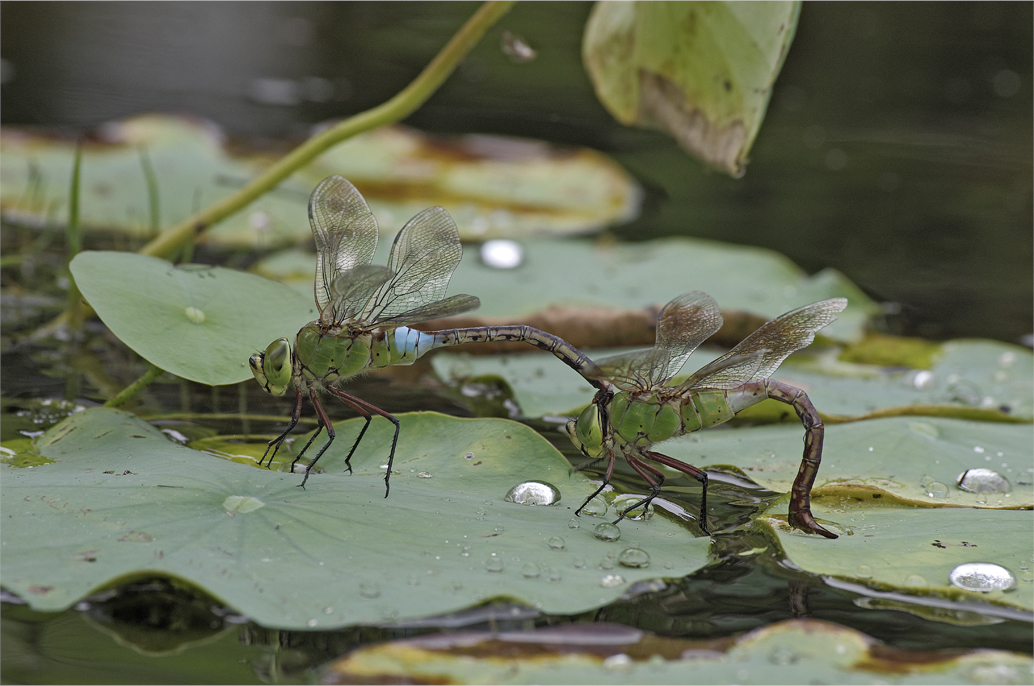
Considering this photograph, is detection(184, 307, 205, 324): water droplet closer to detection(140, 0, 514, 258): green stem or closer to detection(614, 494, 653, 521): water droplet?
detection(140, 0, 514, 258): green stem

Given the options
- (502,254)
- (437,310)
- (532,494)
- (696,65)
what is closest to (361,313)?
(437,310)

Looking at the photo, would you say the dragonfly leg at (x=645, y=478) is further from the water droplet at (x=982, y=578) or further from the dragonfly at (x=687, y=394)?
the water droplet at (x=982, y=578)

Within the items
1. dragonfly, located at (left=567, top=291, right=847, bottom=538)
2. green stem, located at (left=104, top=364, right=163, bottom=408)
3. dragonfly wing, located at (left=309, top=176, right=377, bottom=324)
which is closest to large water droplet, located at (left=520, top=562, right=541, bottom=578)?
dragonfly, located at (left=567, top=291, right=847, bottom=538)

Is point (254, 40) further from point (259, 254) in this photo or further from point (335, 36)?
point (259, 254)

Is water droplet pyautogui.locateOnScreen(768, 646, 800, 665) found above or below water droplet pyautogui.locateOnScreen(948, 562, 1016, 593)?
below

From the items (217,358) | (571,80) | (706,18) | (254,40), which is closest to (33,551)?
(217,358)

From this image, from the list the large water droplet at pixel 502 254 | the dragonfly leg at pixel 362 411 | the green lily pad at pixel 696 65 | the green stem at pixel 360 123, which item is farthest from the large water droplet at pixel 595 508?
the large water droplet at pixel 502 254

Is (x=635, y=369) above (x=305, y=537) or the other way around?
above

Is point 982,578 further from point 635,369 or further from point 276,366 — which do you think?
point 276,366
